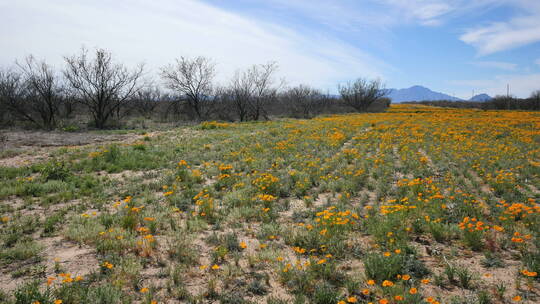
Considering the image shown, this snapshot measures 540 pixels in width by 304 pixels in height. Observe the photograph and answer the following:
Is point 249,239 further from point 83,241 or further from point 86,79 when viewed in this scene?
point 86,79

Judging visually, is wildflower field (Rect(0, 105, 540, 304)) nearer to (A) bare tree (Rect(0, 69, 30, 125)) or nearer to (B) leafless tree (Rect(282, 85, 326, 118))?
(A) bare tree (Rect(0, 69, 30, 125))

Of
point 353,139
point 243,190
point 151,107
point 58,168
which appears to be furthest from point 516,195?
point 151,107

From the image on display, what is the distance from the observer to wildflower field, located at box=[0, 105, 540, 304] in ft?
10.6

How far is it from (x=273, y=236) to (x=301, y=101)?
44.2m

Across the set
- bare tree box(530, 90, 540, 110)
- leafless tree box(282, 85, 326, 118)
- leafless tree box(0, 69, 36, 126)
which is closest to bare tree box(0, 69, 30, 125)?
A: leafless tree box(0, 69, 36, 126)

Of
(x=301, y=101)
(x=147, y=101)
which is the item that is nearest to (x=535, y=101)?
(x=301, y=101)

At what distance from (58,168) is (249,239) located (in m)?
7.04

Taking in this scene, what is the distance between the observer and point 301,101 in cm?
4722

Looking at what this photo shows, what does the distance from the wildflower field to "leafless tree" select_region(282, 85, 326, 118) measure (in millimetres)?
35577

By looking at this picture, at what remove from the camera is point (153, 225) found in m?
4.84

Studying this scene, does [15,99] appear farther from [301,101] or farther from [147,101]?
[301,101]

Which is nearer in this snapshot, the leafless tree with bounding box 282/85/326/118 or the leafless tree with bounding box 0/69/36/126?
the leafless tree with bounding box 0/69/36/126

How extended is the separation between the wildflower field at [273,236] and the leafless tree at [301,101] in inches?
1401

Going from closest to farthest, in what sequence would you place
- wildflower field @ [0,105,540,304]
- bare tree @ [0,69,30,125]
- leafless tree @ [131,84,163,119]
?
wildflower field @ [0,105,540,304], bare tree @ [0,69,30,125], leafless tree @ [131,84,163,119]
